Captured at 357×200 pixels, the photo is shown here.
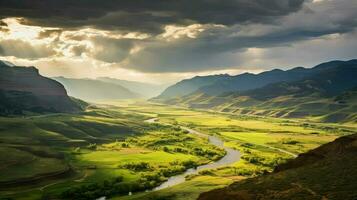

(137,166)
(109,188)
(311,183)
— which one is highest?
(311,183)

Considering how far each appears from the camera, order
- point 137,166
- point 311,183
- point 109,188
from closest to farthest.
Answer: point 311,183
point 109,188
point 137,166

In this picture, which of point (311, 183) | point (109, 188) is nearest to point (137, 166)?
point (109, 188)

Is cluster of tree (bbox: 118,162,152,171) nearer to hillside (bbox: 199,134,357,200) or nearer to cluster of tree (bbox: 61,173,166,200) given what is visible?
cluster of tree (bbox: 61,173,166,200)

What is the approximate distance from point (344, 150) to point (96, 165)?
471 ft

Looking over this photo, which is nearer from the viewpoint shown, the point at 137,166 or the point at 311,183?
the point at 311,183

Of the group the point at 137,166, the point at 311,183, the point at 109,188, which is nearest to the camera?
the point at 311,183

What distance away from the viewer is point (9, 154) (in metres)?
192

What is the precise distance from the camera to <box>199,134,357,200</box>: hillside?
5572 cm

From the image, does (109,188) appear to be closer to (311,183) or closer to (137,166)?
(137,166)

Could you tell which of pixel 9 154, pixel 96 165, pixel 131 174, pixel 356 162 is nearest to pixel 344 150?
pixel 356 162

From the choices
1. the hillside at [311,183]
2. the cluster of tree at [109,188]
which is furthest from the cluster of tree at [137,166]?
the hillside at [311,183]

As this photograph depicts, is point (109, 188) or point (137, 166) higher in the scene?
point (109, 188)

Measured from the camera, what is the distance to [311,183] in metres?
60.2

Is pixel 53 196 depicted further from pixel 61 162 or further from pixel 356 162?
pixel 356 162
